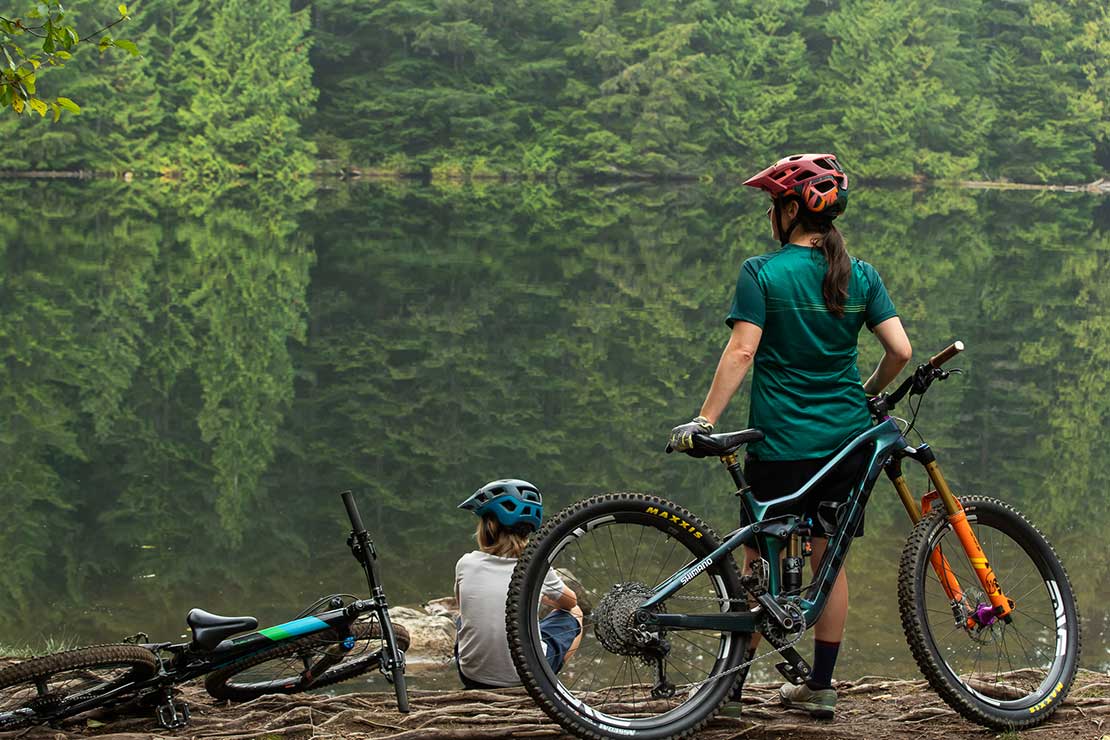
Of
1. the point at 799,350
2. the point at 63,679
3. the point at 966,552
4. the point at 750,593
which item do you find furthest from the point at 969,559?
the point at 63,679

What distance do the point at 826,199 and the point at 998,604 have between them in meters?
1.43

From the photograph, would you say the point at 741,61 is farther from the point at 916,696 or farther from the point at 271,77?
the point at 916,696

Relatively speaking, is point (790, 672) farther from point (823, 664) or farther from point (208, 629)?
point (208, 629)

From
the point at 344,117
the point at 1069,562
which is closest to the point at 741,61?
the point at 344,117

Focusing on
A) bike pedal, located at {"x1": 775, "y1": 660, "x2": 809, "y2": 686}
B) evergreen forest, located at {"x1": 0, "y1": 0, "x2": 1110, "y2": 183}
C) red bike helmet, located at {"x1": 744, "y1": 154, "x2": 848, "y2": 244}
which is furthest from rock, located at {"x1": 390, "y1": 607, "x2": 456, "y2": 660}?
evergreen forest, located at {"x1": 0, "y1": 0, "x2": 1110, "y2": 183}

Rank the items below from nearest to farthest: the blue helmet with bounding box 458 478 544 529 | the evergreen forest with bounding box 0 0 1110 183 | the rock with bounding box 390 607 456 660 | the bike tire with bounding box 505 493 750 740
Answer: the bike tire with bounding box 505 493 750 740 < the blue helmet with bounding box 458 478 544 529 < the rock with bounding box 390 607 456 660 < the evergreen forest with bounding box 0 0 1110 183

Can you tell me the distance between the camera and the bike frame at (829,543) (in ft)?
13.1

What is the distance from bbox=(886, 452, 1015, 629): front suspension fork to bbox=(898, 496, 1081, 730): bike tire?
4 centimetres

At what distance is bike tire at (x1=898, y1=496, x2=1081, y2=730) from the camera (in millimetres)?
4219

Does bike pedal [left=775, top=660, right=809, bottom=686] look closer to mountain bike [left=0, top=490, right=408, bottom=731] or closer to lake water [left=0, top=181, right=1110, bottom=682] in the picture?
mountain bike [left=0, top=490, right=408, bottom=731]

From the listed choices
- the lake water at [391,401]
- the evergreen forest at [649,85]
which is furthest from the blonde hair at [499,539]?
the evergreen forest at [649,85]

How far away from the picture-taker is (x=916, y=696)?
484 cm

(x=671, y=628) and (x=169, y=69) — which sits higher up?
(x=169, y=69)

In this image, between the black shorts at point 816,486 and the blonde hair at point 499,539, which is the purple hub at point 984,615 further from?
the blonde hair at point 499,539
